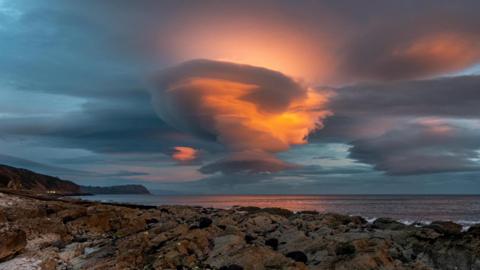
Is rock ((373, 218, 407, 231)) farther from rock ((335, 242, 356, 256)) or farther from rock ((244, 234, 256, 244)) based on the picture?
rock ((335, 242, 356, 256))

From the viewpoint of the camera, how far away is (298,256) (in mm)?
27094

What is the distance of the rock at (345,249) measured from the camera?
1034 inches

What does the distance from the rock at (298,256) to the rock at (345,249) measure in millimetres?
2009

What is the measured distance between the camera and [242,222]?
43188mm

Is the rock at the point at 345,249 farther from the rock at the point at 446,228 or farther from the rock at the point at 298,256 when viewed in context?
the rock at the point at 446,228

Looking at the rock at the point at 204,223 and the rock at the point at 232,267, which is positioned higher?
the rock at the point at 204,223

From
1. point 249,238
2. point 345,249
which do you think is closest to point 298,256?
point 345,249

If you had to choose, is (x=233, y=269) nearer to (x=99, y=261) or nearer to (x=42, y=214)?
(x=99, y=261)

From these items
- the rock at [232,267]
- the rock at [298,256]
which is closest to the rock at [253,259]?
the rock at [232,267]

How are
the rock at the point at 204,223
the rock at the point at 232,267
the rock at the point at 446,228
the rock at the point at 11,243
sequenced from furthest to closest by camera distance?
1. the rock at the point at 204,223
2. the rock at the point at 446,228
3. the rock at the point at 11,243
4. the rock at the point at 232,267

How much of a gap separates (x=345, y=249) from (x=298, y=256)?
2.85 meters

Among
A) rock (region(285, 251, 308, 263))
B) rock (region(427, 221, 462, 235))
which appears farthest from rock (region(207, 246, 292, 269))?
rock (region(427, 221, 462, 235))

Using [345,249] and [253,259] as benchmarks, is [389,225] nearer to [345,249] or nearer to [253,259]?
[345,249]

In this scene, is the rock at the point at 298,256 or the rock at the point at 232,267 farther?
the rock at the point at 298,256
